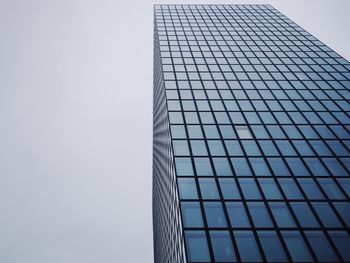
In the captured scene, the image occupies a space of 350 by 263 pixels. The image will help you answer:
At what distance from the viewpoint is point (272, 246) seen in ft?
61.3

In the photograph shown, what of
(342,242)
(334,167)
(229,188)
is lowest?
(334,167)

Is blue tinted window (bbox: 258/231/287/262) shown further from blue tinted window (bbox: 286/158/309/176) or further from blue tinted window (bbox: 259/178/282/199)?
blue tinted window (bbox: 286/158/309/176)

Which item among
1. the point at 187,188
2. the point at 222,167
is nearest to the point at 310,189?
the point at 222,167

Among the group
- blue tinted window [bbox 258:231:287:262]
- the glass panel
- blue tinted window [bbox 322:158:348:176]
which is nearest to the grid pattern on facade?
Answer: blue tinted window [bbox 258:231:287:262]

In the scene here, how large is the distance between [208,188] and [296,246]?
6397mm

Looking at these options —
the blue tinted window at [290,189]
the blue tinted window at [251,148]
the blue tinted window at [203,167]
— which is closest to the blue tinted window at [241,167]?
the blue tinted window at [251,148]

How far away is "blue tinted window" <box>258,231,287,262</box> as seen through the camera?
18109mm

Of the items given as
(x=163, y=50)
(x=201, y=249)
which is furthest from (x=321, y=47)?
(x=201, y=249)

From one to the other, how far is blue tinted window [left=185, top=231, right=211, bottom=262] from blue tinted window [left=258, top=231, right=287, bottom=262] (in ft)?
10.2

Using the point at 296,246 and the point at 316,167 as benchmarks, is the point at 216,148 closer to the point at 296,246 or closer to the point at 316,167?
the point at 316,167

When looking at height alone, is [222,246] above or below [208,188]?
above

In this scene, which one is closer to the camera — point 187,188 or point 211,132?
point 187,188

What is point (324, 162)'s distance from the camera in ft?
84.2

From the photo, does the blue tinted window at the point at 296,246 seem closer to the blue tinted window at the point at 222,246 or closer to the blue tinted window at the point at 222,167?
the blue tinted window at the point at 222,246
